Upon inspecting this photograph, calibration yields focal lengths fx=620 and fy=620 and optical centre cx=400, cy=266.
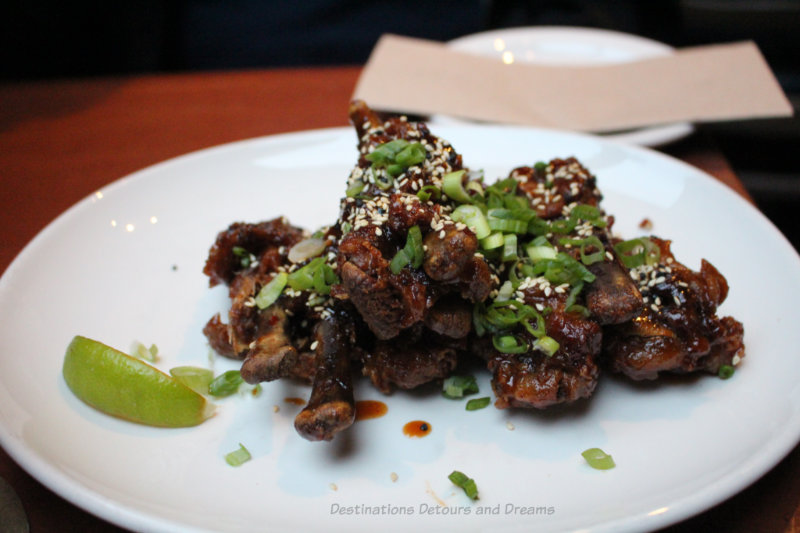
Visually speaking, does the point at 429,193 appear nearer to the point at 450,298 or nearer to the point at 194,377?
the point at 450,298

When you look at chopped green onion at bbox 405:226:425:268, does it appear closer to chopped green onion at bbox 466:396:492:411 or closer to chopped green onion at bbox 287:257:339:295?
chopped green onion at bbox 287:257:339:295

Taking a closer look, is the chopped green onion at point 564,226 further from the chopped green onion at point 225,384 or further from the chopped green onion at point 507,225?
the chopped green onion at point 225,384

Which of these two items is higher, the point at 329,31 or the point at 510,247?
the point at 510,247

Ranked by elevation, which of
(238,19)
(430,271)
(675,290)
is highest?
(430,271)

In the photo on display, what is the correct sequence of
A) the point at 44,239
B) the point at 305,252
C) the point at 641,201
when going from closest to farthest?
1. the point at 305,252
2. the point at 44,239
3. the point at 641,201

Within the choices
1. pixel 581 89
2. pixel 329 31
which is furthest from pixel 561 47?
pixel 329 31

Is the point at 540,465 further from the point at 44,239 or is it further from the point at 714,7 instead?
the point at 714,7

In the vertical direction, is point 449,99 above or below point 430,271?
below

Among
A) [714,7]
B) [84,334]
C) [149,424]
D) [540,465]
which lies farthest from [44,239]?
[714,7]

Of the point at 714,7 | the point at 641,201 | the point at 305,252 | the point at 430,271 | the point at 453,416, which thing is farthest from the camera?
the point at 714,7
